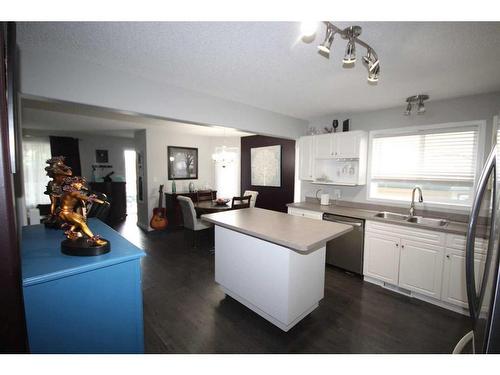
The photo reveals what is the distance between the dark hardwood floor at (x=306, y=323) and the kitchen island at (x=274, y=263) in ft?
0.47

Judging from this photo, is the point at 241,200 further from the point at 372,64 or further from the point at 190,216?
the point at 372,64

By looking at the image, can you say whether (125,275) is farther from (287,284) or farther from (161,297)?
(161,297)

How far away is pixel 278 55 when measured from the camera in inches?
66.0

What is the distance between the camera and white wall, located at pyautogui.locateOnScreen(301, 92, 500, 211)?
7.94 ft

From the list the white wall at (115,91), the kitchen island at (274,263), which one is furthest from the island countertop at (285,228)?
the white wall at (115,91)

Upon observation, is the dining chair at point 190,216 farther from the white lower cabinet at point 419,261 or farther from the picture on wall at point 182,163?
the white lower cabinet at point 419,261

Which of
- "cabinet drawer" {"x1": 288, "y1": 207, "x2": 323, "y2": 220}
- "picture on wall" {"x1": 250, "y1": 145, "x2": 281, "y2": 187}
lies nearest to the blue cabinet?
"cabinet drawer" {"x1": 288, "y1": 207, "x2": 323, "y2": 220}

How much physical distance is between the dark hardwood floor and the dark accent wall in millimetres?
2225

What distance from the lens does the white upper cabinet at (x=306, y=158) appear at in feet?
12.1
